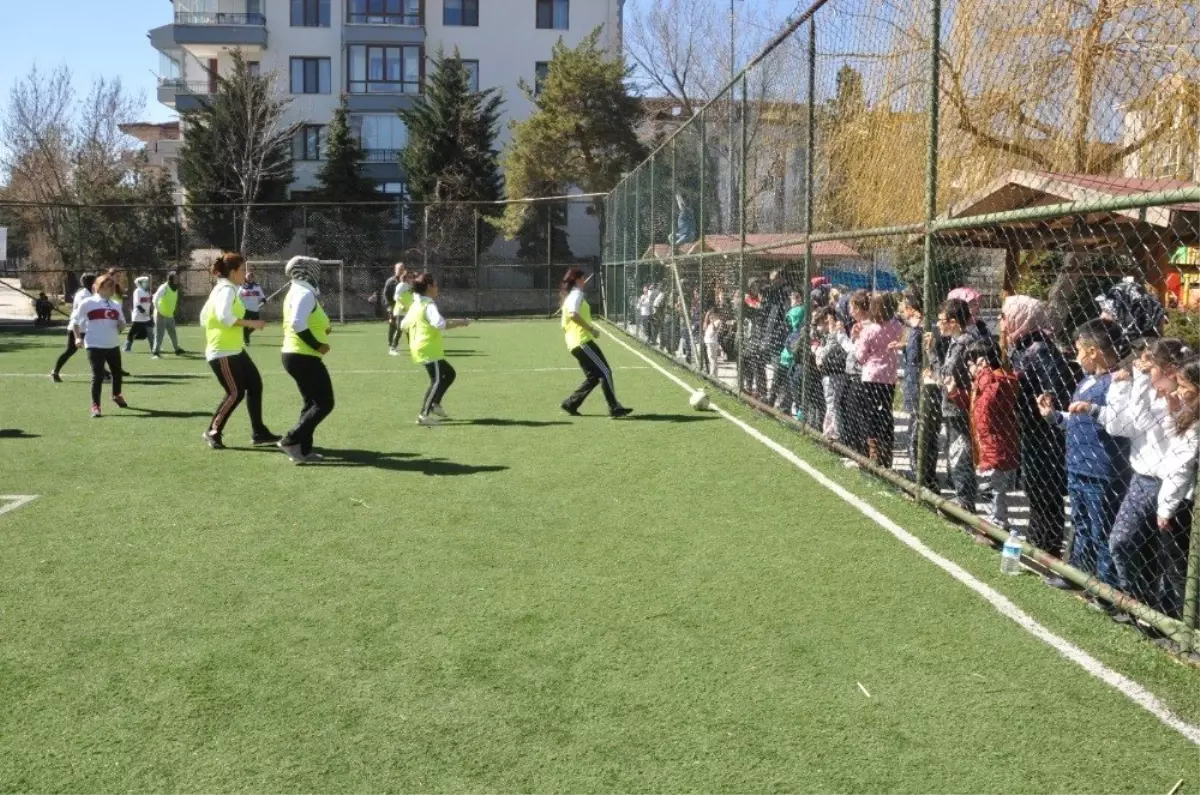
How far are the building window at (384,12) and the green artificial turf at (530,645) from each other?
42200mm

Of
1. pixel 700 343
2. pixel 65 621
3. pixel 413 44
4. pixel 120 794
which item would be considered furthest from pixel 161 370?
pixel 413 44

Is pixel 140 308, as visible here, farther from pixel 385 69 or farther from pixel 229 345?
pixel 385 69

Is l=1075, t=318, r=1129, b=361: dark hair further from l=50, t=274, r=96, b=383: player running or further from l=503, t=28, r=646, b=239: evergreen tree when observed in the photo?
l=503, t=28, r=646, b=239: evergreen tree

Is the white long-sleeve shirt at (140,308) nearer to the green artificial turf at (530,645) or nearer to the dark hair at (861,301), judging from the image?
the green artificial turf at (530,645)

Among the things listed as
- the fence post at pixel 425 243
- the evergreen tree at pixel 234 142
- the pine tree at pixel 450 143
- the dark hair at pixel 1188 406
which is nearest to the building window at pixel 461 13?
the pine tree at pixel 450 143

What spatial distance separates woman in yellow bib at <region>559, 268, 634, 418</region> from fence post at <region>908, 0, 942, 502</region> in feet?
16.0

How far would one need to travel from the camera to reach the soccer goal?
3238 cm

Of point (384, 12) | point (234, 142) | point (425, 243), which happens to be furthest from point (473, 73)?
point (425, 243)

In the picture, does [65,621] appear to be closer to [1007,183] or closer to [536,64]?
[1007,183]

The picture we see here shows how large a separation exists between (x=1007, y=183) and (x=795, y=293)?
188 inches

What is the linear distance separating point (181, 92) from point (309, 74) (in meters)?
5.44

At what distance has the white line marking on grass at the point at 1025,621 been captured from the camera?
3.93 meters

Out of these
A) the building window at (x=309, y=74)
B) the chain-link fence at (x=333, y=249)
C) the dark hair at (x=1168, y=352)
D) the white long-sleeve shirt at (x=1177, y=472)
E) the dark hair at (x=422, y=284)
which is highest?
the building window at (x=309, y=74)

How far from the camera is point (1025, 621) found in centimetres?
492
